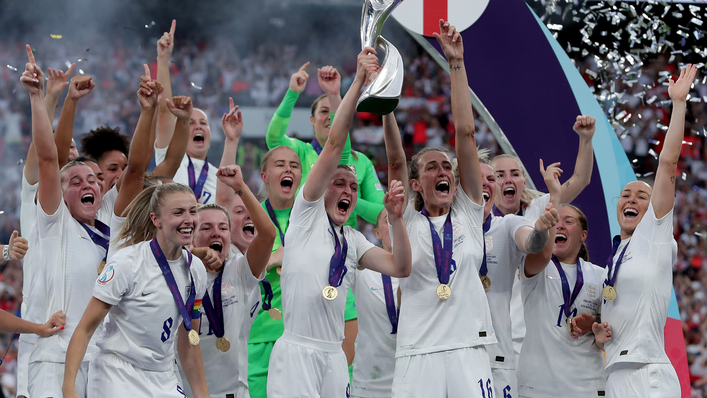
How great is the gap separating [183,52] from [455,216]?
37.5 feet

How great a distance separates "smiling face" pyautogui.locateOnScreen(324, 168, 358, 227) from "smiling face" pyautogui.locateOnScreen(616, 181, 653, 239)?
1.89m

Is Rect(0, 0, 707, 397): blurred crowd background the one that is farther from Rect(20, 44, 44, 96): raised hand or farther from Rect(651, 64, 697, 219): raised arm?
Rect(20, 44, 44, 96): raised hand

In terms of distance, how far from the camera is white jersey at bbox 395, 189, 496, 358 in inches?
158

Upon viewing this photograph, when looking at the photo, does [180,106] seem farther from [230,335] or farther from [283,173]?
[230,335]

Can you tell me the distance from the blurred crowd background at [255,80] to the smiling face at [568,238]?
5.96 meters

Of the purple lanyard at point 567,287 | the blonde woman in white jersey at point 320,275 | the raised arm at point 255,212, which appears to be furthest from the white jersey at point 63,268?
the purple lanyard at point 567,287

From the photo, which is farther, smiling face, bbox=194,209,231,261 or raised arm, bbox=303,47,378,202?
smiling face, bbox=194,209,231,261

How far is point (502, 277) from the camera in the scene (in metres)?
4.75

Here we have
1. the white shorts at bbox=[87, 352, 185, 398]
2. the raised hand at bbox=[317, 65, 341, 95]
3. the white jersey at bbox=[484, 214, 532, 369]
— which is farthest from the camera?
the raised hand at bbox=[317, 65, 341, 95]

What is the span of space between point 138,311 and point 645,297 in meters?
2.98

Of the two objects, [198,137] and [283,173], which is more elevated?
[198,137]

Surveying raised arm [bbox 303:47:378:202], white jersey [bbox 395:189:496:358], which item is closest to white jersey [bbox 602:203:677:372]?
white jersey [bbox 395:189:496:358]

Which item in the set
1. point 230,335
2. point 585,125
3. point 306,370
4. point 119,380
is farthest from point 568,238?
point 119,380

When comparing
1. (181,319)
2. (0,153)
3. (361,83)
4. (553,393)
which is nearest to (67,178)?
(181,319)
